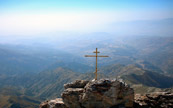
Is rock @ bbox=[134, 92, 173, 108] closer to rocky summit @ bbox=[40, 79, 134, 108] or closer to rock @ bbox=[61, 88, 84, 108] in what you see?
rocky summit @ bbox=[40, 79, 134, 108]

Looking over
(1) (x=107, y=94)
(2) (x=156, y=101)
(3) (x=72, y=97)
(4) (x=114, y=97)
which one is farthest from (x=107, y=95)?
(2) (x=156, y=101)

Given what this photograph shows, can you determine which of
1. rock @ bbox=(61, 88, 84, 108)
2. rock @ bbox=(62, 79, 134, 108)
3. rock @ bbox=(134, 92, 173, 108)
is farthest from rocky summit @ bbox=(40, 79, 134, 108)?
rock @ bbox=(134, 92, 173, 108)

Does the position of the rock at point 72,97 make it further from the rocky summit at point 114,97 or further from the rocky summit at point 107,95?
the rocky summit at point 107,95

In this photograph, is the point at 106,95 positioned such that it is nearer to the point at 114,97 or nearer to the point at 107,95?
the point at 107,95

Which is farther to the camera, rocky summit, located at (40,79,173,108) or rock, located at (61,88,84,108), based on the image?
rock, located at (61,88,84,108)

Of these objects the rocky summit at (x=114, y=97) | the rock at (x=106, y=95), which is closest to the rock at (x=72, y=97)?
the rocky summit at (x=114, y=97)

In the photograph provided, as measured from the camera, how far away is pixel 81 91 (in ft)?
87.8

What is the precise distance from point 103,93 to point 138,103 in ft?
20.2

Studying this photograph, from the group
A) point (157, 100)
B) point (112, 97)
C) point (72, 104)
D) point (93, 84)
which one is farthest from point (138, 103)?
point (72, 104)

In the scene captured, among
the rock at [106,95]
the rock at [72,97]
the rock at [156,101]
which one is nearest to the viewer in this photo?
the rock at [106,95]

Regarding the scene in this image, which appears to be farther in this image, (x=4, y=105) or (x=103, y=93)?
(x=4, y=105)

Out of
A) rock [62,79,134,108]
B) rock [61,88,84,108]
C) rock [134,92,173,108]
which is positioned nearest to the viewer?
rock [62,79,134,108]

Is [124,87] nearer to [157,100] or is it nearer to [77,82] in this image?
[157,100]

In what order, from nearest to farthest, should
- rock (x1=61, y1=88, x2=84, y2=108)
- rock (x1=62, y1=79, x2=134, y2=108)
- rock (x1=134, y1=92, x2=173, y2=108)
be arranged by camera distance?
rock (x1=62, y1=79, x2=134, y2=108) < rock (x1=134, y1=92, x2=173, y2=108) < rock (x1=61, y1=88, x2=84, y2=108)
